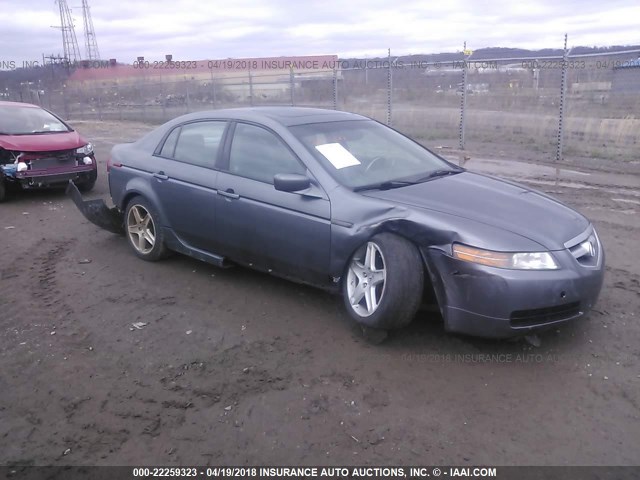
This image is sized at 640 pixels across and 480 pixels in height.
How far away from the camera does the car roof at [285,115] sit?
15.8ft

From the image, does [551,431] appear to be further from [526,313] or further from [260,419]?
[260,419]

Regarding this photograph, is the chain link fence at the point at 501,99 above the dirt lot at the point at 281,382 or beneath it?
above

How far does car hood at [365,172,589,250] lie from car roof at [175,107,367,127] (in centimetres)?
108

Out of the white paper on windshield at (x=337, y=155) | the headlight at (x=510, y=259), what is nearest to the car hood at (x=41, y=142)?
the white paper on windshield at (x=337, y=155)

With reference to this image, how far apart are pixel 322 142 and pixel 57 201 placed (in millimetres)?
5938

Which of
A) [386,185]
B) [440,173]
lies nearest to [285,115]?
[386,185]

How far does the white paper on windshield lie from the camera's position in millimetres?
4434

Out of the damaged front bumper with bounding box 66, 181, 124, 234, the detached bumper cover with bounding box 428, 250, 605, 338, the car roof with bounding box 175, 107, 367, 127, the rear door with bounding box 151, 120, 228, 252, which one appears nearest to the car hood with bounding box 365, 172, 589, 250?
the detached bumper cover with bounding box 428, 250, 605, 338

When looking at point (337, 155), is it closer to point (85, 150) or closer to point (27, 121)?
point (85, 150)

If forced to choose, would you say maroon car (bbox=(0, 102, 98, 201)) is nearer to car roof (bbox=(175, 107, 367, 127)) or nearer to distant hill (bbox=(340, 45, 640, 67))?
car roof (bbox=(175, 107, 367, 127))

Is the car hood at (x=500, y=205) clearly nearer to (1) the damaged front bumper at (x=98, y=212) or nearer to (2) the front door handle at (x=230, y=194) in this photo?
(2) the front door handle at (x=230, y=194)

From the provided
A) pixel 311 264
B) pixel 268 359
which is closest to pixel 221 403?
pixel 268 359

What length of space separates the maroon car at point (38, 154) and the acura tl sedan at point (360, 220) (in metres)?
3.37

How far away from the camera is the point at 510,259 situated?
11.4 ft
